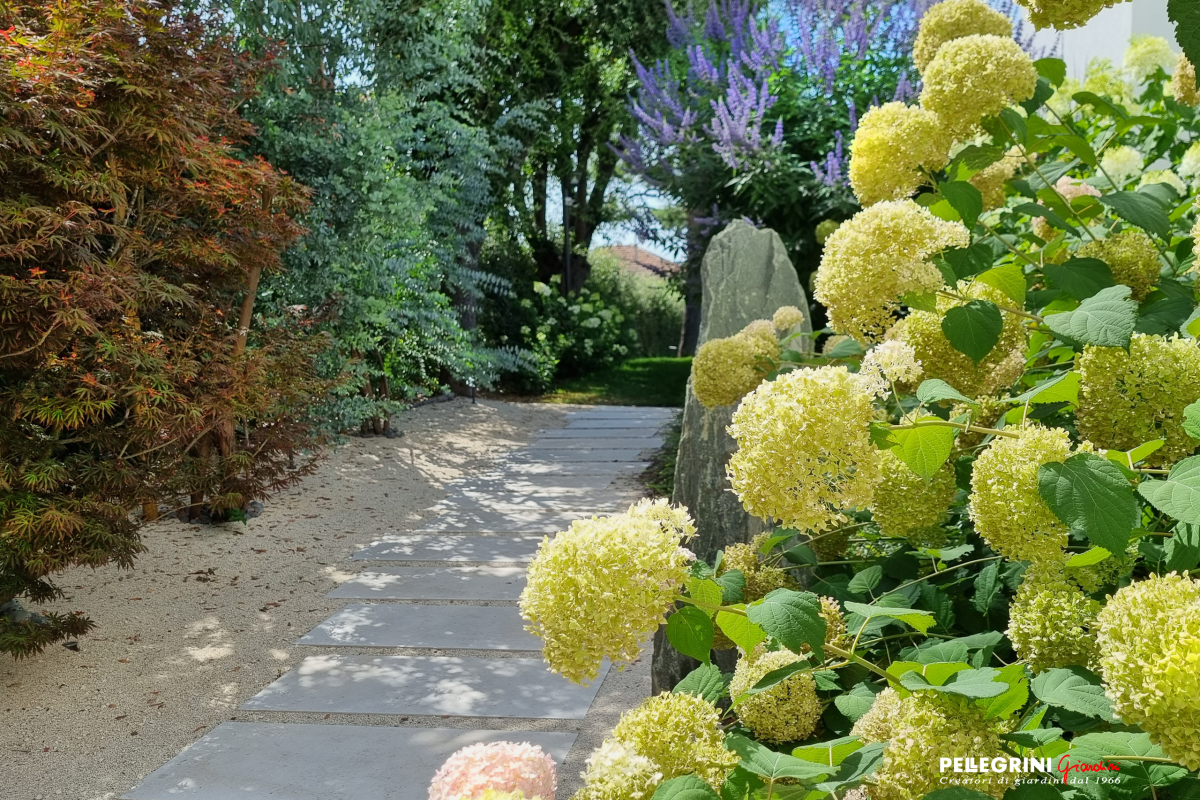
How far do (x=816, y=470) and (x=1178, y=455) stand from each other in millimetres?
353

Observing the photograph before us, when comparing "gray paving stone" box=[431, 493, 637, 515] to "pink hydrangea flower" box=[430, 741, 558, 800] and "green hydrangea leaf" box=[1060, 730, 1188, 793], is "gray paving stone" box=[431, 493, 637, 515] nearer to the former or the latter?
"pink hydrangea flower" box=[430, 741, 558, 800]

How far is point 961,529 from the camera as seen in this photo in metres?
1.46

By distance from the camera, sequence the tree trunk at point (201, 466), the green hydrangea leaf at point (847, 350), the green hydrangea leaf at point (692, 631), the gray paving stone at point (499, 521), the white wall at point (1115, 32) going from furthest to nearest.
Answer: the gray paving stone at point (499, 521)
the tree trunk at point (201, 466)
the white wall at point (1115, 32)
the green hydrangea leaf at point (847, 350)
the green hydrangea leaf at point (692, 631)

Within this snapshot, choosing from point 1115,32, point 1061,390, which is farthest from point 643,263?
point 1061,390

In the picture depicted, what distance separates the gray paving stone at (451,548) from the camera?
489 centimetres

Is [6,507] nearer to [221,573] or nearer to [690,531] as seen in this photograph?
[221,573]

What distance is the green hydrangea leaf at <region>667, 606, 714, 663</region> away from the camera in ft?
2.93

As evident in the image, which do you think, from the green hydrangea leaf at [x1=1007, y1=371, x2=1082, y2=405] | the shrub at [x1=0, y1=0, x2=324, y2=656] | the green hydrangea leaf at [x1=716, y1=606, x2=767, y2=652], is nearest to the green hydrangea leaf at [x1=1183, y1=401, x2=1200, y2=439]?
the green hydrangea leaf at [x1=1007, y1=371, x2=1082, y2=405]

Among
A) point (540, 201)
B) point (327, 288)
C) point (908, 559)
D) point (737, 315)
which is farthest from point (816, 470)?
point (540, 201)

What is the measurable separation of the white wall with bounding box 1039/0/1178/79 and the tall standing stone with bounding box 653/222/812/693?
1589 millimetres

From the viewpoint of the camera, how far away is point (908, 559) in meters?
1.44

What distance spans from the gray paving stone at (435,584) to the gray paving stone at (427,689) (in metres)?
0.71

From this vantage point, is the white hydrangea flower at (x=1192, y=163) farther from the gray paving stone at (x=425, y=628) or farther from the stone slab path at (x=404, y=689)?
the gray paving stone at (x=425, y=628)

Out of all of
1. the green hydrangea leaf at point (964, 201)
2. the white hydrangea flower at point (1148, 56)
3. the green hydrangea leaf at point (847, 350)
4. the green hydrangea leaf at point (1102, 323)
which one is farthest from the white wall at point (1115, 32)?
the green hydrangea leaf at point (1102, 323)
